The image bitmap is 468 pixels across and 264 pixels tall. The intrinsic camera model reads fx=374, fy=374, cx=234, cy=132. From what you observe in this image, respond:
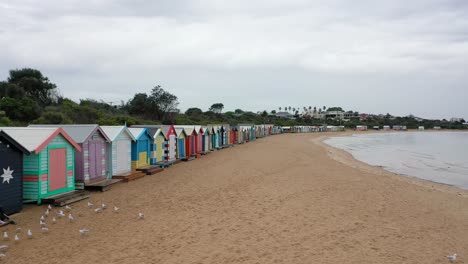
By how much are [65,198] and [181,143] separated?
14381mm

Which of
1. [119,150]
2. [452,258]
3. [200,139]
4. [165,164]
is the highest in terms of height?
[119,150]

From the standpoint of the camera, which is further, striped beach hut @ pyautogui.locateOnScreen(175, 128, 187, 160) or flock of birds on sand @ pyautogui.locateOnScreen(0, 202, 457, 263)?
striped beach hut @ pyautogui.locateOnScreen(175, 128, 187, 160)

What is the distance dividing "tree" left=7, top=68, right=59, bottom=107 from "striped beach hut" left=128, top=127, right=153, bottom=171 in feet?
96.5

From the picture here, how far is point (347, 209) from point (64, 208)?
887cm

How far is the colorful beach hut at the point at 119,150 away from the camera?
1612cm

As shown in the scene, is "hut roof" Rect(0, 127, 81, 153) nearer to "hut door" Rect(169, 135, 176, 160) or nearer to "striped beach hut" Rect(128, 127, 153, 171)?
"striped beach hut" Rect(128, 127, 153, 171)

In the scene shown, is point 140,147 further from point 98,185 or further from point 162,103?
point 162,103

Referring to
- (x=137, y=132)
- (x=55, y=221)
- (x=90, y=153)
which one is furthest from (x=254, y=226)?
(x=137, y=132)

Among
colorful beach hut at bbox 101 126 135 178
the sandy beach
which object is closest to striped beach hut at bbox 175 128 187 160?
colorful beach hut at bbox 101 126 135 178

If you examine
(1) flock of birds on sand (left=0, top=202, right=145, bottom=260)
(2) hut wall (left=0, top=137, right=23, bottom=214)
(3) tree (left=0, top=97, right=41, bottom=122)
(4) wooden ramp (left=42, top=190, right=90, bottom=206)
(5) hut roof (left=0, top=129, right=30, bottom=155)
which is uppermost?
(3) tree (left=0, top=97, right=41, bottom=122)

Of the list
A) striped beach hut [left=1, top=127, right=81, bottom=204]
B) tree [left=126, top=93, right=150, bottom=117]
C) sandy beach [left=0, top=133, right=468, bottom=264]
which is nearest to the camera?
sandy beach [left=0, top=133, right=468, bottom=264]

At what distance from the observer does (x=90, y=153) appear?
565 inches

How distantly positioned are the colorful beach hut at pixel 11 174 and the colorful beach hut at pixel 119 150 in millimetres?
5359

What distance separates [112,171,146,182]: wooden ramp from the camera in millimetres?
16469
